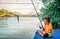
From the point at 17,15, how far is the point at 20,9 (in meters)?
0.28

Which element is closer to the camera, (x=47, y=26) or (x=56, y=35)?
(x=56, y=35)

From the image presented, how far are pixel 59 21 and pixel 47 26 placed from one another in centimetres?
26

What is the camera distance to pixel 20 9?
8.33 metres

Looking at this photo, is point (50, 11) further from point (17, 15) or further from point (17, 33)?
point (17, 15)

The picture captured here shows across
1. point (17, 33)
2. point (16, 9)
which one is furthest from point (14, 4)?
point (17, 33)

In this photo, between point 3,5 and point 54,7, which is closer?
point 54,7

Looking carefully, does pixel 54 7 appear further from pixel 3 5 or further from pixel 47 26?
pixel 3 5

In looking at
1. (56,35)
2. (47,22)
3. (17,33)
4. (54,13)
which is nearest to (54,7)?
(54,13)

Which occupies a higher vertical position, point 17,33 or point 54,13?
point 54,13

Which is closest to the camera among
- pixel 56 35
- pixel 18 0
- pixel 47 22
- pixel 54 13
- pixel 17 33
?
pixel 56 35

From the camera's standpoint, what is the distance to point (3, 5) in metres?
8.37

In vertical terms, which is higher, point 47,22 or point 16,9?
point 47,22

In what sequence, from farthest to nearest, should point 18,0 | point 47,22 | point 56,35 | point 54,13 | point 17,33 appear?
point 18,0, point 17,33, point 54,13, point 47,22, point 56,35

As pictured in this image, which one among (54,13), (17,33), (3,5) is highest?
(54,13)
